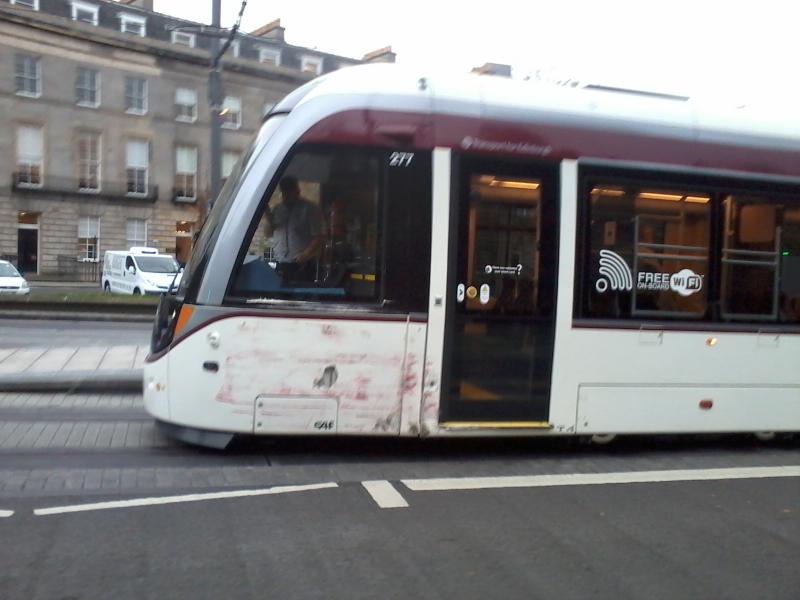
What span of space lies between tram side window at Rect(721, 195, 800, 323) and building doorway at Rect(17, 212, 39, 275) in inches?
1682

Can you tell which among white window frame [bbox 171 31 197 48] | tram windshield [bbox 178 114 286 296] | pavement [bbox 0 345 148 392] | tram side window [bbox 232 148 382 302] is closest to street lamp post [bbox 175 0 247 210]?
pavement [bbox 0 345 148 392]

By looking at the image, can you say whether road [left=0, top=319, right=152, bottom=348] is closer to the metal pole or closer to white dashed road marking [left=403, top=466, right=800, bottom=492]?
the metal pole

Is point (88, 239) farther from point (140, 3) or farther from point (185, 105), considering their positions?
point (140, 3)

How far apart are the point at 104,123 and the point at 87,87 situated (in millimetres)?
1951

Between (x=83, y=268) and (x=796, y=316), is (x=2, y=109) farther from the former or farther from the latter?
(x=796, y=316)

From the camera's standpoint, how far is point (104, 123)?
148ft

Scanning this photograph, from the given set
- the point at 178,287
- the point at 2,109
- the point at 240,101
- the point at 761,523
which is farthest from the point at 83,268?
the point at 761,523

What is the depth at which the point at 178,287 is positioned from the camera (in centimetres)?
663

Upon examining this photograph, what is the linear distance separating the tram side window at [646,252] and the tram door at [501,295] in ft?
1.29

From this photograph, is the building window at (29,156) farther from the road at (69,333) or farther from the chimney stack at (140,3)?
the road at (69,333)

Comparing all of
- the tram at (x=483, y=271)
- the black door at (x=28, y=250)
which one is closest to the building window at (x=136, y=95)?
the black door at (x=28, y=250)

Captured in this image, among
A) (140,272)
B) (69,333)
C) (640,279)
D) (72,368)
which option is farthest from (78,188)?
(640,279)

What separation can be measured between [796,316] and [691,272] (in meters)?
1.12

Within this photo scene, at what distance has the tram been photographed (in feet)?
20.5
